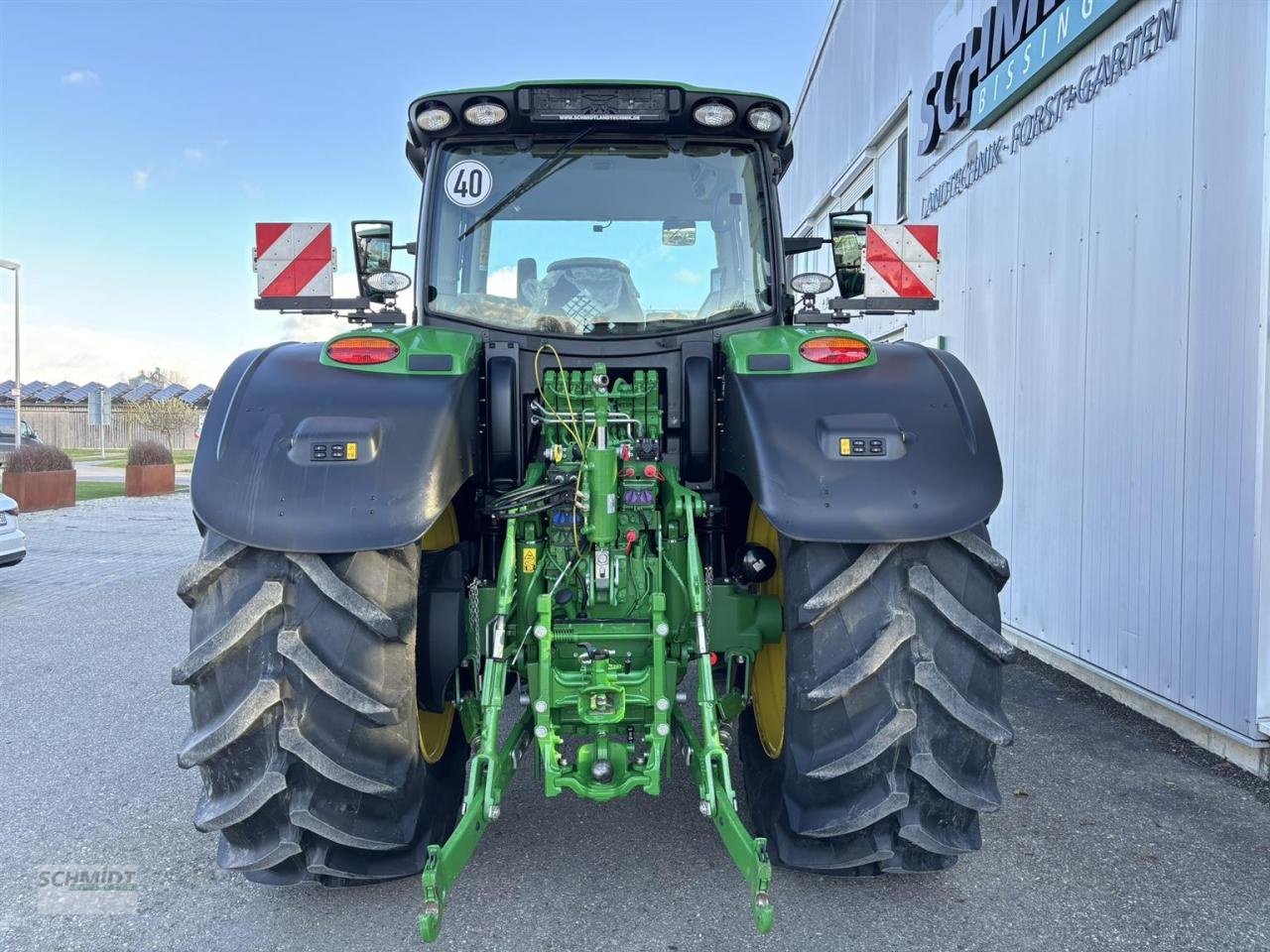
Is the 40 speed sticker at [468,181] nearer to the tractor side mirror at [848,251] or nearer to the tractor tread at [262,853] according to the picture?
the tractor side mirror at [848,251]

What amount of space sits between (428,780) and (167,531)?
12.4 metres

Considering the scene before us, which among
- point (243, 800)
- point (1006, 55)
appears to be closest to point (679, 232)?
point (243, 800)

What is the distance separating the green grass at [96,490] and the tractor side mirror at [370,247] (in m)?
17.1

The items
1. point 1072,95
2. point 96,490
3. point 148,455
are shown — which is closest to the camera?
point 1072,95

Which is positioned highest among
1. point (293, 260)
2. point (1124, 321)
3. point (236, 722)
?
point (293, 260)

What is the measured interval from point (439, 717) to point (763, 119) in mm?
2506

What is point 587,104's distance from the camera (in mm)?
3336

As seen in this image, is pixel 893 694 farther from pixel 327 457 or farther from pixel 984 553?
pixel 327 457

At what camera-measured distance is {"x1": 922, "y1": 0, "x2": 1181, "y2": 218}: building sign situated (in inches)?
187

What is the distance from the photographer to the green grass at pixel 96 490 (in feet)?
62.6

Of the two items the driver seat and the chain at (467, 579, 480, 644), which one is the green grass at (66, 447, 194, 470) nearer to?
the driver seat
